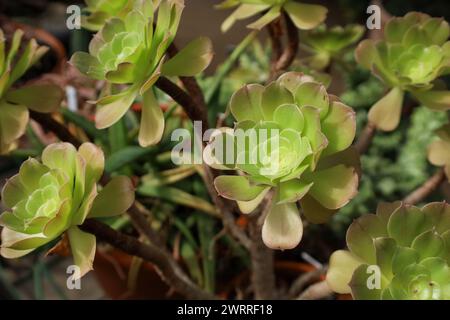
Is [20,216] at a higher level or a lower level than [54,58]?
lower

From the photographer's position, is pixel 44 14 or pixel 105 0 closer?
pixel 105 0

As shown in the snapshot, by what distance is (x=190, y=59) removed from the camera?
421 mm

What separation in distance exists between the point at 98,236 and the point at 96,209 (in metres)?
0.02

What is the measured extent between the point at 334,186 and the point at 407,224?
58mm

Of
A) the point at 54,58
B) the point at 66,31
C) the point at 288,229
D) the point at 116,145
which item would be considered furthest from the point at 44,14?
the point at 288,229

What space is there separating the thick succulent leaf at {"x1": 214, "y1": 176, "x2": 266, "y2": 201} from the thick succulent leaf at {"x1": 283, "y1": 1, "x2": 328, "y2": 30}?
181 mm

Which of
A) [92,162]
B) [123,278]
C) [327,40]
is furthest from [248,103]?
[123,278]

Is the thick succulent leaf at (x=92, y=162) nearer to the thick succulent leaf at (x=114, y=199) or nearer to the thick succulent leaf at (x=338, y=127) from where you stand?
the thick succulent leaf at (x=114, y=199)

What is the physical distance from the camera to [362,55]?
486 mm

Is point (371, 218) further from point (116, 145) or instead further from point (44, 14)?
point (44, 14)

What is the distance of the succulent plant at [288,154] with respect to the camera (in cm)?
35

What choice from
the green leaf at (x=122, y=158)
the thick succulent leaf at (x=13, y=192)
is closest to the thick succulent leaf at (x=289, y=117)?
the thick succulent leaf at (x=13, y=192)

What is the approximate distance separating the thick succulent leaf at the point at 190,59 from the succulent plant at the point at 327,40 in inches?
9.8

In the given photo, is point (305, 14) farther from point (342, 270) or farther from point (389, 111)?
point (342, 270)
